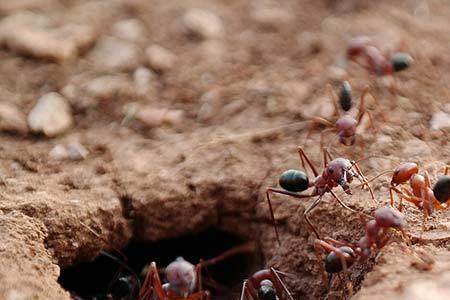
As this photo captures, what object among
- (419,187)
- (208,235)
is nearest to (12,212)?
(208,235)

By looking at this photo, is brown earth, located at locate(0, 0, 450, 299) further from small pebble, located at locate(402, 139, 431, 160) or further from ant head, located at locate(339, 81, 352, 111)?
ant head, located at locate(339, 81, 352, 111)

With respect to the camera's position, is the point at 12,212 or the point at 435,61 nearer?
the point at 12,212

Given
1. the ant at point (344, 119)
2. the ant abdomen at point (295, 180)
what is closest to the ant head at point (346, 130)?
the ant at point (344, 119)

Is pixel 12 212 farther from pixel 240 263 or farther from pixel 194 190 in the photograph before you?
pixel 240 263

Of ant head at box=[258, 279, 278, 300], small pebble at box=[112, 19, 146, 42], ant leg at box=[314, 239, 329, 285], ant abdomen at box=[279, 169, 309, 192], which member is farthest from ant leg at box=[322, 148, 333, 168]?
small pebble at box=[112, 19, 146, 42]

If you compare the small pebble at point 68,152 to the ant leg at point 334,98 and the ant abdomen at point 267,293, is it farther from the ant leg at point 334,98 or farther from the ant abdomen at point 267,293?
the ant leg at point 334,98
